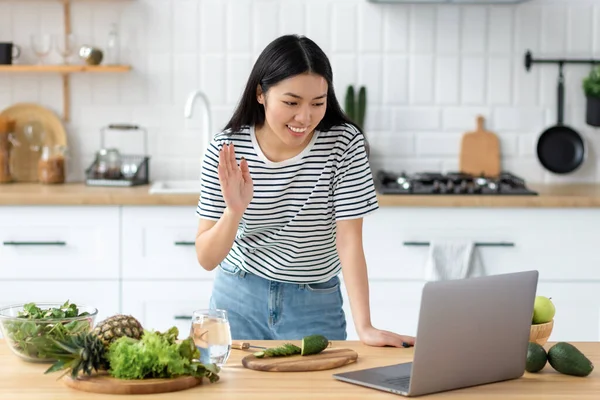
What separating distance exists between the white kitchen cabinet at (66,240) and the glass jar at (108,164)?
0.38 meters

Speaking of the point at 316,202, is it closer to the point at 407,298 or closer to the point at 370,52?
the point at 407,298

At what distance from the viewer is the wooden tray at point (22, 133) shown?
4.31 metres

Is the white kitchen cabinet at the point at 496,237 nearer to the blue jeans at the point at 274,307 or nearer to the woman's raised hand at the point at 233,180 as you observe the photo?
the blue jeans at the point at 274,307

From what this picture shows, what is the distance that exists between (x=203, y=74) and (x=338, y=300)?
202 centimetres

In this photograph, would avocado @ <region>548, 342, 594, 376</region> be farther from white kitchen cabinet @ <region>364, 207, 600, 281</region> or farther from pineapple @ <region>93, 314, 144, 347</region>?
white kitchen cabinet @ <region>364, 207, 600, 281</region>

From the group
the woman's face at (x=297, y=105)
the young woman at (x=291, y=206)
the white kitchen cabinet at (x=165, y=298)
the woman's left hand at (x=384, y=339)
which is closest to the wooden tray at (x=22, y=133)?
the white kitchen cabinet at (x=165, y=298)

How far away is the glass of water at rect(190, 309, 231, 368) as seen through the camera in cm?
184

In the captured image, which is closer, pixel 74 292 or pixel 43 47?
pixel 74 292

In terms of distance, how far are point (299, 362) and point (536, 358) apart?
0.46 metres

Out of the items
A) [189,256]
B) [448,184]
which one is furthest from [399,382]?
[448,184]

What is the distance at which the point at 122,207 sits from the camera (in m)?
3.76

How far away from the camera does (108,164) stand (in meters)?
4.14

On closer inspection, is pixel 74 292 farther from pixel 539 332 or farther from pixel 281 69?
pixel 539 332

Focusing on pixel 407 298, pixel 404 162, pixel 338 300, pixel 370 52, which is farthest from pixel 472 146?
pixel 338 300
